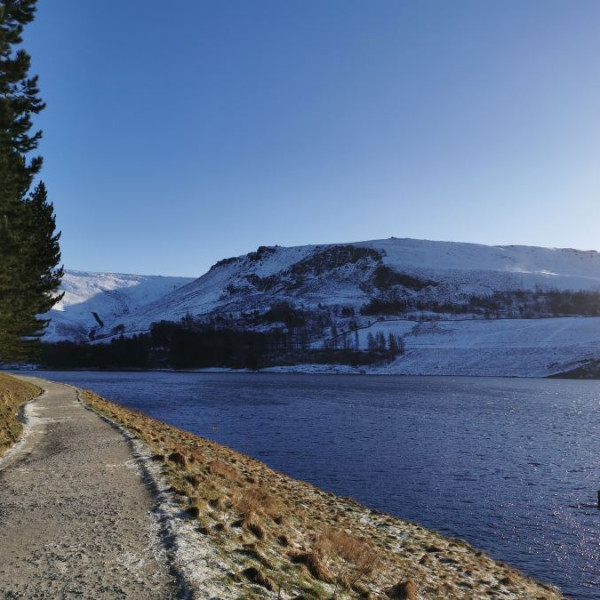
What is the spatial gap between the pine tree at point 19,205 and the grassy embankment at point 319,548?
11318 millimetres

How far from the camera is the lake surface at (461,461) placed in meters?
19.6

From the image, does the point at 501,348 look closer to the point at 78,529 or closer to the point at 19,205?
the point at 19,205

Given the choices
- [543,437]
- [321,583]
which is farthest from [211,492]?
[543,437]

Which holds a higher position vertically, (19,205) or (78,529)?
(19,205)

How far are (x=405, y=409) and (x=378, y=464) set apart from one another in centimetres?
3198

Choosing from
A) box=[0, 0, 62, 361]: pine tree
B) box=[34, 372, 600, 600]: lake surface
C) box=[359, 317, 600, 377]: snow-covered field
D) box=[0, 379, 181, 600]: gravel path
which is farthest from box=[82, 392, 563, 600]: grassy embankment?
box=[359, 317, 600, 377]: snow-covered field

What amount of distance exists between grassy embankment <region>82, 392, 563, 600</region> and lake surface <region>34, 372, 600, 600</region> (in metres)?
2.83

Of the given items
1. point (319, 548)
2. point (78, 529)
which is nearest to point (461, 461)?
point (319, 548)

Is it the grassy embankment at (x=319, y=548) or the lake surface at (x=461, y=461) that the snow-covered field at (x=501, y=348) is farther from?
the grassy embankment at (x=319, y=548)

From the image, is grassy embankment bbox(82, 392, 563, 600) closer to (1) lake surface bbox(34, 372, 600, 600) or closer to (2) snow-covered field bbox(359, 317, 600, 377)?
(1) lake surface bbox(34, 372, 600, 600)

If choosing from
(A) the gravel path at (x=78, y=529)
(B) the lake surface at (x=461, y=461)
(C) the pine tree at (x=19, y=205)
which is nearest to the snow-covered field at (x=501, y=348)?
(B) the lake surface at (x=461, y=461)

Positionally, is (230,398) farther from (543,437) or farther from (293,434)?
(543,437)

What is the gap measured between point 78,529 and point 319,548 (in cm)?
579

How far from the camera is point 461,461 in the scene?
32438mm
